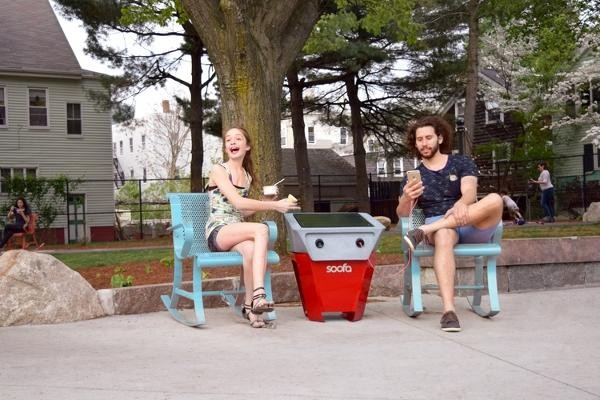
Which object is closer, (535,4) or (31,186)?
(535,4)

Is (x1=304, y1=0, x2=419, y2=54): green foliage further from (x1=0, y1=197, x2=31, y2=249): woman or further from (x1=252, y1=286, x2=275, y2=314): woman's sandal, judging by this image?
(x1=252, y1=286, x2=275, y2=314): woman's sandal

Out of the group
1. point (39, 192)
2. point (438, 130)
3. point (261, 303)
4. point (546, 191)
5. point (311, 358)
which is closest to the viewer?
point (311, 358)

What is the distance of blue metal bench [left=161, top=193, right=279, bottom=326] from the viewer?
525 cm

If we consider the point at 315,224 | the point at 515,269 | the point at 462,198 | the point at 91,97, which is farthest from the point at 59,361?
the point at 91,97

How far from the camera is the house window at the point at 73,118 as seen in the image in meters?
29.0

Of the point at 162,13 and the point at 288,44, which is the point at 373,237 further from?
the point at 162,13

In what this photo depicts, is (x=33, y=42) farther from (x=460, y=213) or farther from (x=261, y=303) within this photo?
(x=460, y=213)

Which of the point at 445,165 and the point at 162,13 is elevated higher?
the point at 162,13

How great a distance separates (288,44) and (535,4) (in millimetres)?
9569

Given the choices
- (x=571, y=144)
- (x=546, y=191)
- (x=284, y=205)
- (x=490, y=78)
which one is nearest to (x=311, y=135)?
(x=490, y=78)

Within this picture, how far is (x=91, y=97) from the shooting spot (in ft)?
78.5

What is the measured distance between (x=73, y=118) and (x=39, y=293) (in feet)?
81.8

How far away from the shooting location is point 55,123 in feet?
93.9

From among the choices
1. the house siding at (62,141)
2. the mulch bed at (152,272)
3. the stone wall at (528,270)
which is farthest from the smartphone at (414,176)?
the house siding at (62,141)
